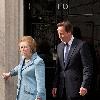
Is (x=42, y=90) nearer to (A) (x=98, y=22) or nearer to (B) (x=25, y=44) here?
(B) (x=25, y=44)

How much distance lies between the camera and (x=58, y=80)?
215 inches

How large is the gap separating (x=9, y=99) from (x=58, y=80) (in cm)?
99

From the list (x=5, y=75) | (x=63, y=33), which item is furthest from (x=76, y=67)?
(x=5, y=75)

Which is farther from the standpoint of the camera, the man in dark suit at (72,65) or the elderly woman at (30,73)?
the man in dark suit at (72,65)

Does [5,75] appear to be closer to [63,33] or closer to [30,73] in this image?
[30,73]

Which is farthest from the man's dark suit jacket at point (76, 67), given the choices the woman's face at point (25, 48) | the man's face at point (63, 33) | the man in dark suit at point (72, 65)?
the woman's face at point (25, 48)

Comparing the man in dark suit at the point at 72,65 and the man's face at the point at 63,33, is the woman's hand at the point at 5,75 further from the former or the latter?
the man's face at the point at 63,33

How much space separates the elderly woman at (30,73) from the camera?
4.91m

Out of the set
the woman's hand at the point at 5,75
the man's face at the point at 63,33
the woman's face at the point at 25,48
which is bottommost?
the woman's hand at the point at 5,75

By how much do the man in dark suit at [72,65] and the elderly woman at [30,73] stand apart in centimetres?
43

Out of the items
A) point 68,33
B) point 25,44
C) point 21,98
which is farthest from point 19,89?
point 68,33

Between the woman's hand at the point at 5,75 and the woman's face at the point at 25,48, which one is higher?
the woman's face at the point at 25,48

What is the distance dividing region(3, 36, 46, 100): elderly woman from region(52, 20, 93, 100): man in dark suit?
1.43 ft

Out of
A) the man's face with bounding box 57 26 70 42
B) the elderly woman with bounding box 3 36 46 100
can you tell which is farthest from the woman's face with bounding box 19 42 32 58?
the man's face with bounding box 57 26 70 42
